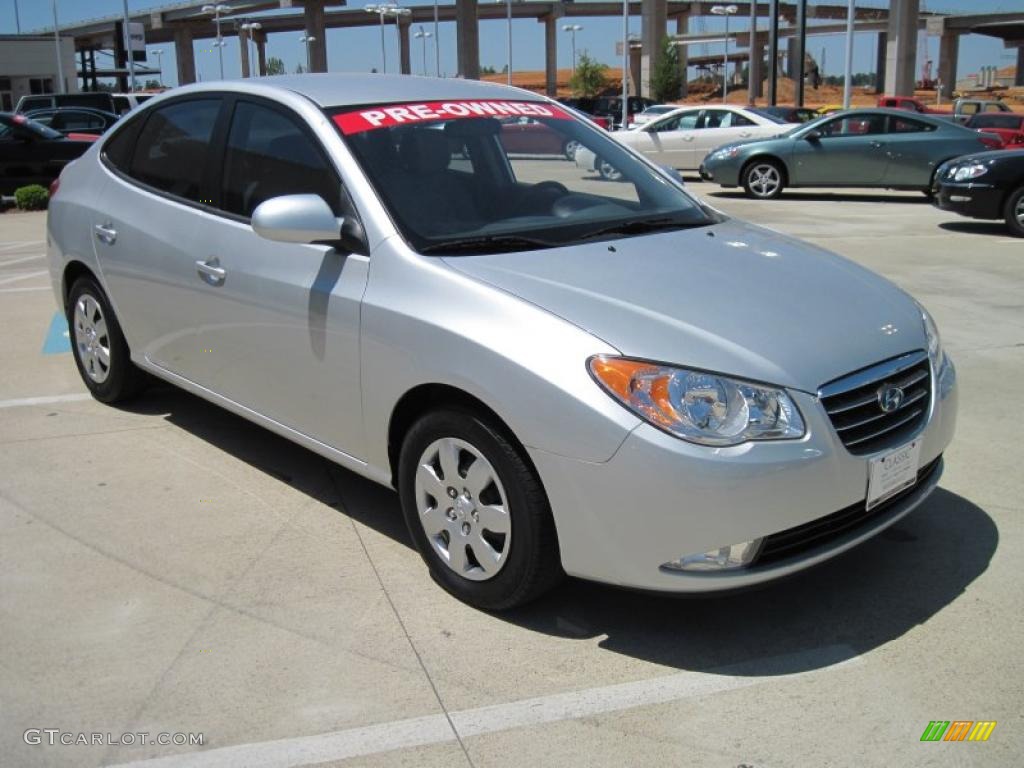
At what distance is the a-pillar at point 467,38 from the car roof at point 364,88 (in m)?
64.3

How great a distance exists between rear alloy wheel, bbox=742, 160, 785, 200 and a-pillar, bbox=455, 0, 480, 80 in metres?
52.6

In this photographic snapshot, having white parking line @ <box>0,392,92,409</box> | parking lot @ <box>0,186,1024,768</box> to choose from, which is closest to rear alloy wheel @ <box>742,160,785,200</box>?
parking lot @ <box>0,186,1024,768</box>

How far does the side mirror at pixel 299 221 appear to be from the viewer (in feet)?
12.3

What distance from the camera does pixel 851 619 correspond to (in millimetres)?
3521

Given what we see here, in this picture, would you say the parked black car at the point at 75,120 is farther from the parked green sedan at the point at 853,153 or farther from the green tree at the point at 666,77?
the green tree at the point at 666,77

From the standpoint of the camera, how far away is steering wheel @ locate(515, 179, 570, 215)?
4.19 m

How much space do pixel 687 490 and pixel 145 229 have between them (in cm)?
314

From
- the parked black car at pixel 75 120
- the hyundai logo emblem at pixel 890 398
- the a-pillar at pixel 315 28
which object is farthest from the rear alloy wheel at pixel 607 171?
the a-pillar at pixel 315 28

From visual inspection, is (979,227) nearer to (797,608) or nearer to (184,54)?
(797,608)

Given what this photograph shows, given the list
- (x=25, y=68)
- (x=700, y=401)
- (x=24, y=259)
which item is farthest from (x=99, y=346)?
(x=25, y=68)

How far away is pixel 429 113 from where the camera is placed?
434 centimetres

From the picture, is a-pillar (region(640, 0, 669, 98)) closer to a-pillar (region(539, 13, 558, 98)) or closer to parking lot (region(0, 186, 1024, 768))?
a-pillar (region(539, 13, 558, 98))

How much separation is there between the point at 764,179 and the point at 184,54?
292ft

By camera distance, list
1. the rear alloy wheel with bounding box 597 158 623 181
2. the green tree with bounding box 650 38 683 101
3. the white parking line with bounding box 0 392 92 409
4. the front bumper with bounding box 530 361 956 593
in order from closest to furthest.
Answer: the front bumper with bounding box 530 361 956 593 < the rear alloy wheel with bounding box 597 158 623 181 < the white parking line with bounding box 0 392 92 409 < the green tree with bounding box 650 38 683 101
